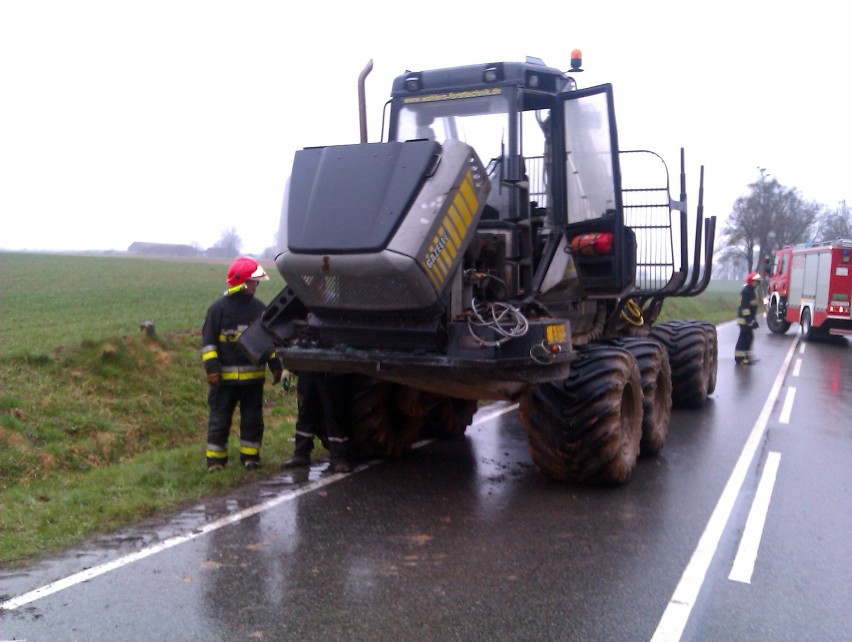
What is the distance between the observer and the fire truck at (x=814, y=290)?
22.7 meters

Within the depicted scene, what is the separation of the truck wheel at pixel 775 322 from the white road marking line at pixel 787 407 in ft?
48.2

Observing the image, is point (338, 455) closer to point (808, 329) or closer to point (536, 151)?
point (536, 151)

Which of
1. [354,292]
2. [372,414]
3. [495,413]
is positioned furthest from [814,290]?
[354,292]

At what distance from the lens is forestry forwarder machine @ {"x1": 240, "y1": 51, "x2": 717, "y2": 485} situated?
586cm

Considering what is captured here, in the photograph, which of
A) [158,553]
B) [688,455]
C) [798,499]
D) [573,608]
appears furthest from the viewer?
[688,455]

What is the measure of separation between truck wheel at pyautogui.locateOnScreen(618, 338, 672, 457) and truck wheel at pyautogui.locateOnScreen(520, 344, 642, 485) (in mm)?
977

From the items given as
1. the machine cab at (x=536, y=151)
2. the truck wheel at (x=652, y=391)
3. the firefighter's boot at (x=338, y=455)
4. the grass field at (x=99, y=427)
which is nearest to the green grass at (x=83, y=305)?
the grass field at (x=99, y=427)

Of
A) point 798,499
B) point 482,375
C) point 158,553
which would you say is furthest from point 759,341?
point 158,553

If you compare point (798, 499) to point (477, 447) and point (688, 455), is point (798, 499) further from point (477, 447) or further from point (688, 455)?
point (477, 447)

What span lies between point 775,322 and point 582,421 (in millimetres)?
23349

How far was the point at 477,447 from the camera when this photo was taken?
862 cm

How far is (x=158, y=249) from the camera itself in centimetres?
8862

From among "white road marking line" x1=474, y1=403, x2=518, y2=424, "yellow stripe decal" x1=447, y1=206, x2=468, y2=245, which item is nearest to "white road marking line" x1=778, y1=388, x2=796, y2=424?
"white road marking line" x1=474, y1=403, x2=518, y2=424

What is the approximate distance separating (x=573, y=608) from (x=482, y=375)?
1.88 meters
